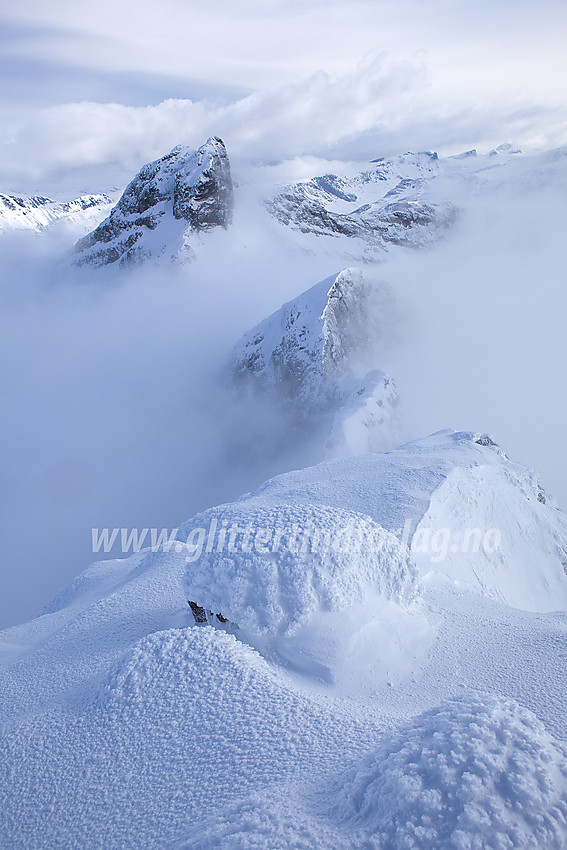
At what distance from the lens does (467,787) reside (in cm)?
308

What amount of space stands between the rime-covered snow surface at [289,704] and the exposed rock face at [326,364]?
19.8 m

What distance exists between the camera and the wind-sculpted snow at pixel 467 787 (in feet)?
9.53

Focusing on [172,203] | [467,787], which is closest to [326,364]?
[467,787]

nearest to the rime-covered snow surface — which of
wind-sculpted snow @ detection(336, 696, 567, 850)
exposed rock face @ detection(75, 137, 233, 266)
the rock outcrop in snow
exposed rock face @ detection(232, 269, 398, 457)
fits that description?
wind-sculpted snow @ detection(336, 696, 567, 850)

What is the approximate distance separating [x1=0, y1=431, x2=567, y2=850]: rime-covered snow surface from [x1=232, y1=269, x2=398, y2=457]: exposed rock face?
778 inches

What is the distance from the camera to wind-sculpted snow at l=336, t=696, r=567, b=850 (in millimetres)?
2904

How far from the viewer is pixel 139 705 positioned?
16.2 feet

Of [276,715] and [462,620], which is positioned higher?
[276,715]

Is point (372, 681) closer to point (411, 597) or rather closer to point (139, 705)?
point (411, 597)

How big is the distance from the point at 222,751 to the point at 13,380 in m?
88.8

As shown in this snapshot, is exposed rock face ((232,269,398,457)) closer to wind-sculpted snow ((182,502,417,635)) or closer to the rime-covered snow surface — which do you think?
the rime-covered snow surface

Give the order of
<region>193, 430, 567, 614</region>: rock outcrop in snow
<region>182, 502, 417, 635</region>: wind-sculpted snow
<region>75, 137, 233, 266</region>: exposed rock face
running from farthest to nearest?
1. <region>75, 137, 233, 266</region>: exposed rock face
2. <region>193, 430, 567, 614</region>: rock outcrop in snow
3. <region>182, 502, 417, 635</region>: wind-sculpted snow

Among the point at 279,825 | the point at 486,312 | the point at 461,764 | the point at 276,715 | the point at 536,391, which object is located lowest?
the point at 536,391

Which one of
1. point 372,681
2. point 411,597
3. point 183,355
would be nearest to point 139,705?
point 372,681
